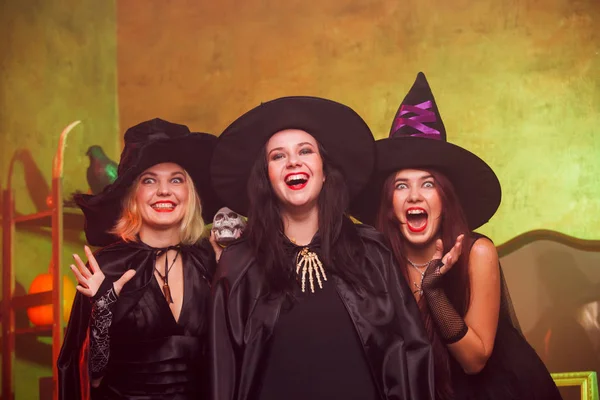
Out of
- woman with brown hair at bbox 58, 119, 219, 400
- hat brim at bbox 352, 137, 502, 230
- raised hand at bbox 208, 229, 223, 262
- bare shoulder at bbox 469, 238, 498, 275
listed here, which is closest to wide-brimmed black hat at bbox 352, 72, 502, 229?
hat brim at bbox 352, 137, 502, 230

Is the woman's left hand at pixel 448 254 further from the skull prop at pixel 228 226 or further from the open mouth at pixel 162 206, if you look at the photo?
the open mouth at pixel 162 206

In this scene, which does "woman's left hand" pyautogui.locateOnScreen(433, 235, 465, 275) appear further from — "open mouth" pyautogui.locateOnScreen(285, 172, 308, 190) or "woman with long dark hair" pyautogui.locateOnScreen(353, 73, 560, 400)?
"open mouth" pyautogui.locateOnScreen(285, 172, 308, 190)

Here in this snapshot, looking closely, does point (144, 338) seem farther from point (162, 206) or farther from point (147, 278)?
point (162, 206)

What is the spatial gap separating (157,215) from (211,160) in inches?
13.2

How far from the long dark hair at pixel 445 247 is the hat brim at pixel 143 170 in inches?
29.0

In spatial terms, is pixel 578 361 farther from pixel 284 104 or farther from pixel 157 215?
pixel 157 215

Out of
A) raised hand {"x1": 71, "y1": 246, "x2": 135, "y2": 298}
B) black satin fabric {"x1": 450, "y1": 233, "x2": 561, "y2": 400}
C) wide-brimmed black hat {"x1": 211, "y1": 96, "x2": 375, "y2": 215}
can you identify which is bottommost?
black satin fabric {"x1": 450, "y1": 233, "x2": 561, "y2": 400}

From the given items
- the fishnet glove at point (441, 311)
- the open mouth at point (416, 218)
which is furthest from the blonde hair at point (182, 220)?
the fishnet glove at point (441, 311)

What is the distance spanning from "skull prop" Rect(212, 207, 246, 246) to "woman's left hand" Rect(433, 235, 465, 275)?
829 millimetres

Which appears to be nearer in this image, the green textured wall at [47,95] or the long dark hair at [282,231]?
the long dark hair at [282,231]

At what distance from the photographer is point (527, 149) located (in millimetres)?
3395

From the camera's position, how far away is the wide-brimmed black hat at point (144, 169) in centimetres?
335

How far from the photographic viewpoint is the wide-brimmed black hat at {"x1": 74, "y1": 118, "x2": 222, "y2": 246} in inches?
132

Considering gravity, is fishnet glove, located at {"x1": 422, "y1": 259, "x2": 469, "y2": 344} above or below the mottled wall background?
below
